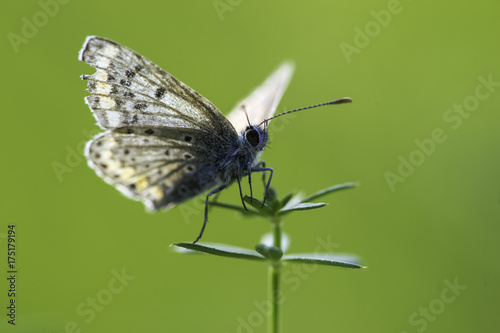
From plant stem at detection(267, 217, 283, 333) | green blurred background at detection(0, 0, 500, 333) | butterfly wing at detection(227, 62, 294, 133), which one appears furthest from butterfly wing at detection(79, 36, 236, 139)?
green blurred background at detection(0, 0, 500, 333)

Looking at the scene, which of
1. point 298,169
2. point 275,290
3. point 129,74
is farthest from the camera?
point 298,169

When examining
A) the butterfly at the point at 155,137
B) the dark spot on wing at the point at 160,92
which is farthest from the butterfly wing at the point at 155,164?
the dark spot on wing at the point at 160,92

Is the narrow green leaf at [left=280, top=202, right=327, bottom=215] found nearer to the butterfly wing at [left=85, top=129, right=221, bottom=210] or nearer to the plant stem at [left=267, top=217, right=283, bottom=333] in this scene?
the plant stem at [left=267, top=217, right=283, bottom=333]

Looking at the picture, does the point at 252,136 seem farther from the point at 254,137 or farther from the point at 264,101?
the point at 264,101

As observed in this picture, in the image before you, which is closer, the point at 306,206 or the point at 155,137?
the point at 306,206

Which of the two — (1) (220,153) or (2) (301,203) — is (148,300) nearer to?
(1) (220,153)

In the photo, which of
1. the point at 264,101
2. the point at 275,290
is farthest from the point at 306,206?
the point at 264,101

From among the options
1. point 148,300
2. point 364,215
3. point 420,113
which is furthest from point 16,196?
point 420,113

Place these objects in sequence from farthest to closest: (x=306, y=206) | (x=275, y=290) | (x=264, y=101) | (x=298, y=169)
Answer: (x=298, y=169)
(x=264, y=101)
(x=306, y=206)
(x=275, y=290)
